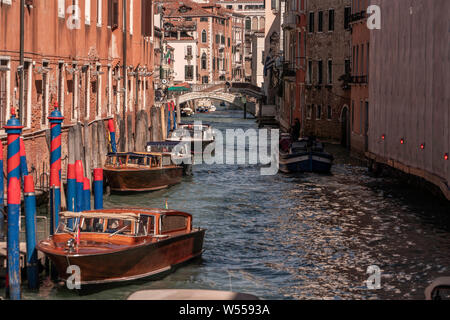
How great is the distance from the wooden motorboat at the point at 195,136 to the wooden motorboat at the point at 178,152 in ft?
23.5

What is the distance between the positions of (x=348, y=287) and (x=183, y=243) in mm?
3016

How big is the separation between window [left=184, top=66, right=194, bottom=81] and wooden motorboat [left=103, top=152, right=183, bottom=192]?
3319 inches

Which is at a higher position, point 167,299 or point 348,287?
point 167,299

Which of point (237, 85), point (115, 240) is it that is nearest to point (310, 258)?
point (115, 240)

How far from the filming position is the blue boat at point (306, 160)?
108 ft

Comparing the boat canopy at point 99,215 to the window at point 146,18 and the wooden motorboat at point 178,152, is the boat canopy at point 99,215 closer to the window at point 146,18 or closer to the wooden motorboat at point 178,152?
the wooden motorboat at point 178,152

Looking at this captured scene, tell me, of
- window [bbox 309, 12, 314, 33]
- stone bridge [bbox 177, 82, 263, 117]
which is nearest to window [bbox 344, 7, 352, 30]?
window [bbox 309, 12, 314, 33]

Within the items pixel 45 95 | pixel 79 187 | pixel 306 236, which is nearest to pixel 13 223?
pixel 79 187

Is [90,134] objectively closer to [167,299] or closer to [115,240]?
[115,240]

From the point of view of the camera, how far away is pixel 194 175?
1316 inches

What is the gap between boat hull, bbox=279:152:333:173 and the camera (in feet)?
108

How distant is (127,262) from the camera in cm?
1470

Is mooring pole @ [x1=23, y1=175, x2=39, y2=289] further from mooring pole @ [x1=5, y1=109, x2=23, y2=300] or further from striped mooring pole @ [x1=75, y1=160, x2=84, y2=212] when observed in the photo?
striped mooring pole @ [x1=75, y1=160, x2=84, y2=212]

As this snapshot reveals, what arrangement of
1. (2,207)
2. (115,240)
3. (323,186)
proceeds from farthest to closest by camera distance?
(323,186), (2,207), (115,240)
